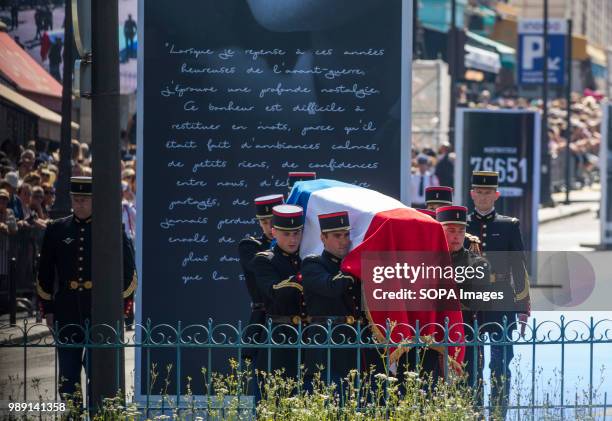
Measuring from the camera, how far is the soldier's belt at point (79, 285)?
38.2 feet

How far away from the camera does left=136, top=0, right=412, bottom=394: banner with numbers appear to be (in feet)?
39.1

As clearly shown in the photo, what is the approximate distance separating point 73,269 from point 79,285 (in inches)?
5.6

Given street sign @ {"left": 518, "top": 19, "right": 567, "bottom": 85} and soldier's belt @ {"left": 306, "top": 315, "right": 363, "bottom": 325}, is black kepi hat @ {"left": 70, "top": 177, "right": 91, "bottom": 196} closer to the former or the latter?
soldier's belt @ {"left": 306, "top": 315, "right": 363, "bottom": 325}

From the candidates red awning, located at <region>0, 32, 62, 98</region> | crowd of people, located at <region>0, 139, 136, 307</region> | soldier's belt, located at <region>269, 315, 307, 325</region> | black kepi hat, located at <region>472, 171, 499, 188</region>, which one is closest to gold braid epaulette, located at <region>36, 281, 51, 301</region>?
soldier's belt, located at <region>269, 315, 307, 325</region>

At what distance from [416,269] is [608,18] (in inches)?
4210

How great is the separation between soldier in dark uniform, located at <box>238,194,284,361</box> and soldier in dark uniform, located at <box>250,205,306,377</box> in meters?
0.41

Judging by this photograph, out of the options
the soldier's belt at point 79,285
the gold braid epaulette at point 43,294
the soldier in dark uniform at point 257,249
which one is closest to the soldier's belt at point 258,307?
the soldier in dark uniform at point 257,249

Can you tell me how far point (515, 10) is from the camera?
79.7m

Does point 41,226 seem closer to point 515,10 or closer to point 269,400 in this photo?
point 269,400

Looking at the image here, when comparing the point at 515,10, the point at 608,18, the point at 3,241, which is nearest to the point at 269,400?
the point at 3,241

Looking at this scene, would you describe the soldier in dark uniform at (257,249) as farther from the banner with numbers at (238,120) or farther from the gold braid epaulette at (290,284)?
the banner with numbers at (238,120)

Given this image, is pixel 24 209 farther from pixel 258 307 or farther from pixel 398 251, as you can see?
pixel 398 251

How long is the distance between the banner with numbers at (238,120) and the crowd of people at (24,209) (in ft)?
19.9

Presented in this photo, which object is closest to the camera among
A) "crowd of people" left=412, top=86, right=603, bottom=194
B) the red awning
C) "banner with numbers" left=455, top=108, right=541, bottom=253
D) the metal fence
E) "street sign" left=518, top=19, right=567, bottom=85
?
the metal fence
